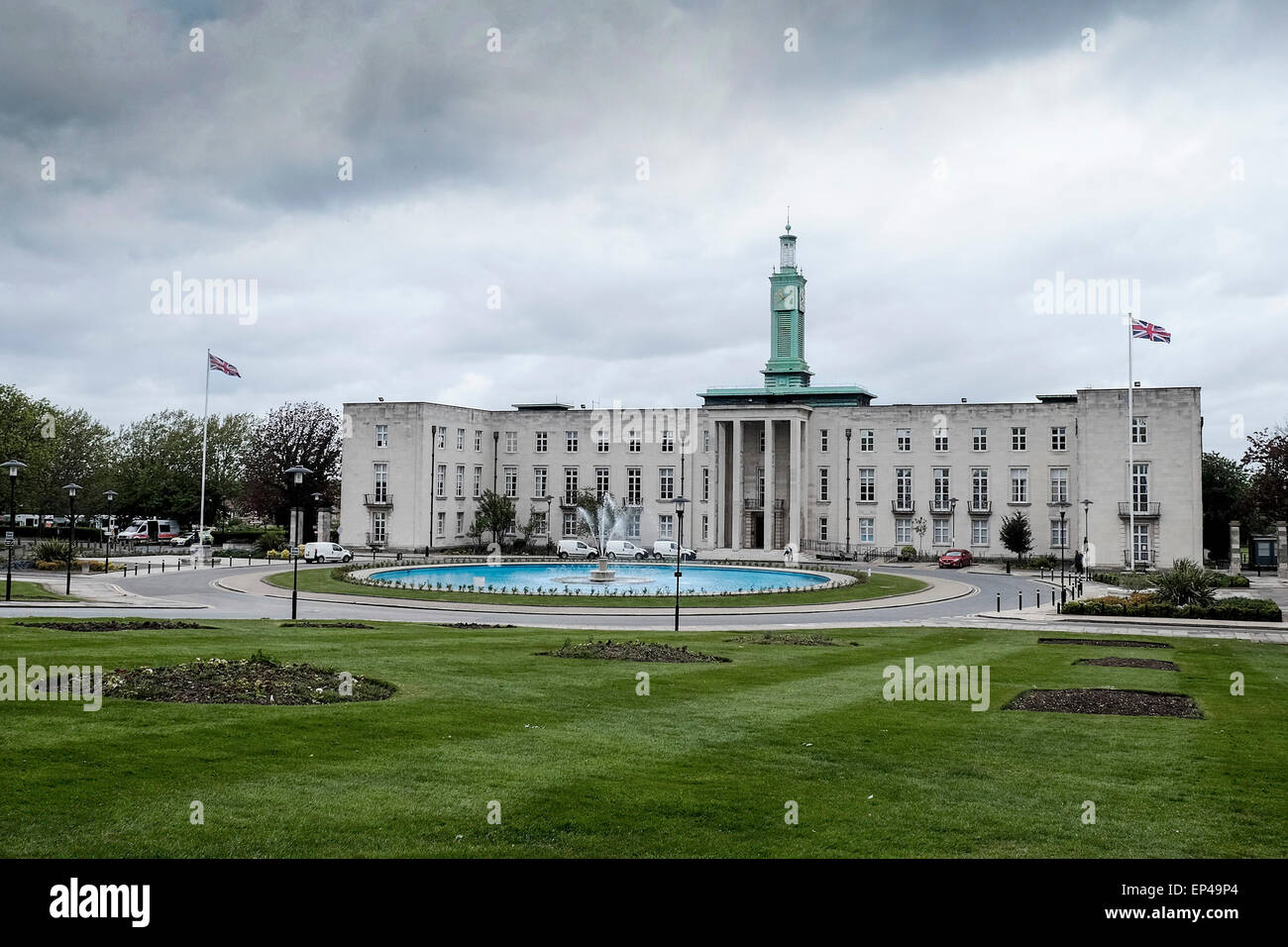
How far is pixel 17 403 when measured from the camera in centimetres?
8481

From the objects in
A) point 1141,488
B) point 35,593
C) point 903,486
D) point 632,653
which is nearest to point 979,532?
→ point 903,486

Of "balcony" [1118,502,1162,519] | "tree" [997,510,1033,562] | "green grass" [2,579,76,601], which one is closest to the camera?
"green grass" [2,579,76,601]

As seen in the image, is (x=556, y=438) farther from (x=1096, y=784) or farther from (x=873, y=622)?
(x=1096, y=784)

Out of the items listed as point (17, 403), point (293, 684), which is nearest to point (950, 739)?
point (293, 684)

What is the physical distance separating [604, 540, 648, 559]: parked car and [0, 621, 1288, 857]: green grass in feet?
190

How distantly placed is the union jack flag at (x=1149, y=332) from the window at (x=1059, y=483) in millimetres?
21210

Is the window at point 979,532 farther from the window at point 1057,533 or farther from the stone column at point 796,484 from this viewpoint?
the stone column at point 796,484

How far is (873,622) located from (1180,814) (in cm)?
2829

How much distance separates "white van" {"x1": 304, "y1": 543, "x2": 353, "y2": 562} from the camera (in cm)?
7188

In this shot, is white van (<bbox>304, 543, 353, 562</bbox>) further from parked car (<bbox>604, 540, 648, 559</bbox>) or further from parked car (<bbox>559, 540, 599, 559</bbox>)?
parked car (<bbox>604, 540, 648, 559</bbox>)

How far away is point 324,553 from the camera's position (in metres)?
73.1

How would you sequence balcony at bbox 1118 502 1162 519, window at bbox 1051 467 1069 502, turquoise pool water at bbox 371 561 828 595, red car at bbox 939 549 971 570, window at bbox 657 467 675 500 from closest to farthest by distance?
turquoise pool water at bbox 371 561 828 595 < balcony at bbox 1118 502 1162 519 < red car at bbox 939 549 971 570 < window at bbox 1051 467 1069 502 < window at bbox 657 467 675 500

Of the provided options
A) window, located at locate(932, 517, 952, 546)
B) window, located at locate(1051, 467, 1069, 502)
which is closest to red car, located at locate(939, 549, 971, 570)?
window, located at locate(932, 517, 952, 546)
